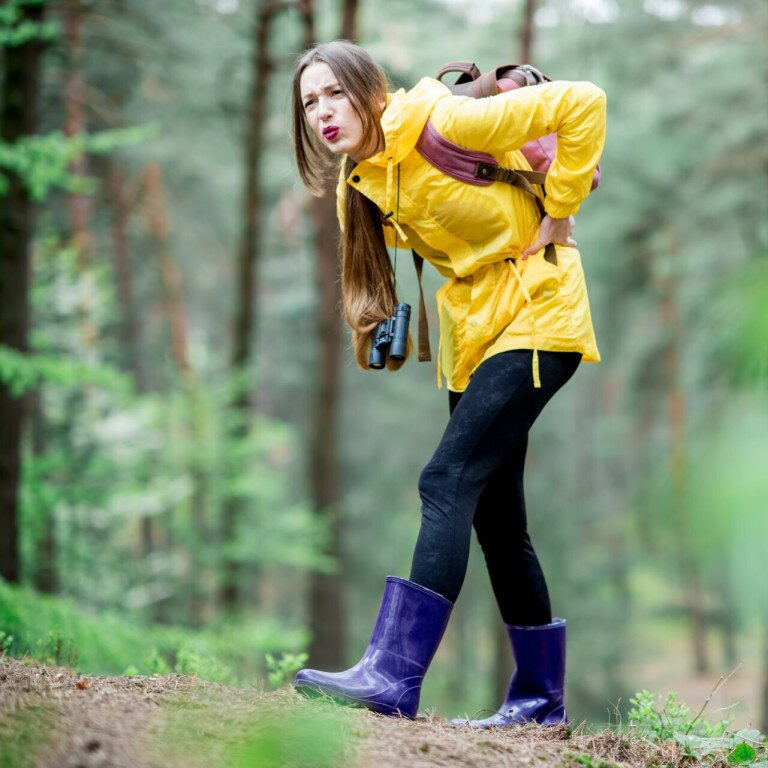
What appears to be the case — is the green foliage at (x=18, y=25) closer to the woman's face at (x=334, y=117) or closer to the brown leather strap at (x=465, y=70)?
the woman's face at (x=334, y=117)

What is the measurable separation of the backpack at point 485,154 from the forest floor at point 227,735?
4.10 ft

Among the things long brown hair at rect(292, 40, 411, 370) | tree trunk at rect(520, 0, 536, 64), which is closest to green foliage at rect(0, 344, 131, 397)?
long brown hair at rect(292, 40, 411, 370)

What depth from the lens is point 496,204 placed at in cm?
276

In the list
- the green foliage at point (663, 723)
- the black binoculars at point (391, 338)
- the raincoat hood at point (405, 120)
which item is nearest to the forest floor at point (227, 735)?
the green foliage at point (663, 723)

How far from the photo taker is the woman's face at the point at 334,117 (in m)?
2.74

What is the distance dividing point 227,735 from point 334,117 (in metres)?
1.78

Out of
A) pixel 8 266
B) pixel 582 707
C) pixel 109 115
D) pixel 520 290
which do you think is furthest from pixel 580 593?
pixel 520 290

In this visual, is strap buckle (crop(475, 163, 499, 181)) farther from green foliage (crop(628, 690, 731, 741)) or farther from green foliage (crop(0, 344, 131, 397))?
green foliage (crop(0, 344, 131, 397))

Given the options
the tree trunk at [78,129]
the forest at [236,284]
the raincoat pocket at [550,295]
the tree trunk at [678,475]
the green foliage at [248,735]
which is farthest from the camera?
the tree trunk at [78,129]

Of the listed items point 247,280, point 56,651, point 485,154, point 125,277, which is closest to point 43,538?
point 247,280

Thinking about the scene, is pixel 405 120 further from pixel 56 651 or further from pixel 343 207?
pixel 56 651

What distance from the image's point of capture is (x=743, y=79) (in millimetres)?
10727

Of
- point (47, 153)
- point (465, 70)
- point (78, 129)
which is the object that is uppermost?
point (78, 129)

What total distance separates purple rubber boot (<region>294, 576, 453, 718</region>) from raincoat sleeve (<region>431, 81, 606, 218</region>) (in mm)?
1323
